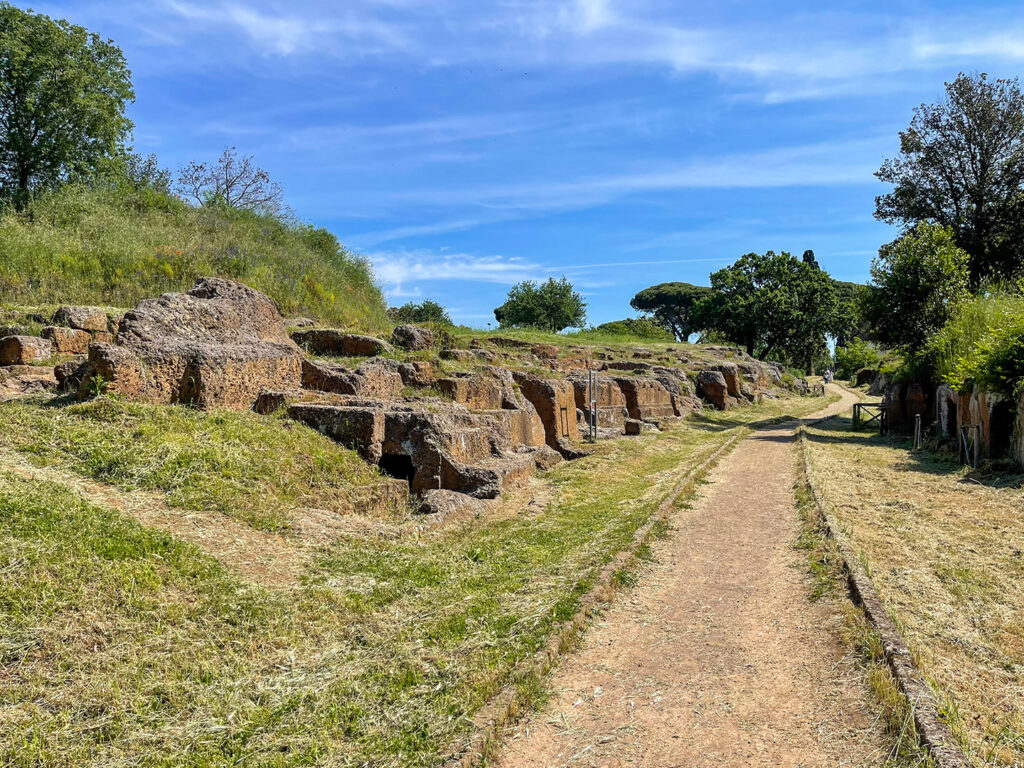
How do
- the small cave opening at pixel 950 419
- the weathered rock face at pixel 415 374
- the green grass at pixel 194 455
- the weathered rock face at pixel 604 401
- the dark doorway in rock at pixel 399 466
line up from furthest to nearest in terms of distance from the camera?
the weathered rock face at pixel 604 401 → the small cave opening at pixel 950 419 → the weathered rock face at pixel 415 374 → the dark doorway in rock at pixel 399 466 → the green grass at pixel 194 455

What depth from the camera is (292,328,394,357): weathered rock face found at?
1375 cm

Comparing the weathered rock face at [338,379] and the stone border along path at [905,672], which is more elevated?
the weathered rock face at [338,379]

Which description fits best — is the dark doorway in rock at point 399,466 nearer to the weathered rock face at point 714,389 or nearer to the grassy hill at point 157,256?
the grassy hill at point 157,256

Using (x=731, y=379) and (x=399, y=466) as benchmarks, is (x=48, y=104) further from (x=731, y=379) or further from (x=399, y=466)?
(x=731, y=379)

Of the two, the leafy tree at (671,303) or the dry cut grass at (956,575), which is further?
the leafy tree at (671,303)

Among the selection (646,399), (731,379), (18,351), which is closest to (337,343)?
(18,351)

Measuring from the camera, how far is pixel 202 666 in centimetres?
437

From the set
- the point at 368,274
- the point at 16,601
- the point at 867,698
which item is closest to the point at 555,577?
the point at 867,698

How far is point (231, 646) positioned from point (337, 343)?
31.8ft

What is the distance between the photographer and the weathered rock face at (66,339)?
407 inches

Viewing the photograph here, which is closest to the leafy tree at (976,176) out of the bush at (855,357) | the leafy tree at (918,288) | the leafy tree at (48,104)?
the leafy tree at (918,288)

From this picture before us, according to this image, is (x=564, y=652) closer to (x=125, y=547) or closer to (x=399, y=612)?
(x=399, y=612)

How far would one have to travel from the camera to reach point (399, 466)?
9922 mm

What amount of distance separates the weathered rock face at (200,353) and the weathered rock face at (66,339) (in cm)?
165
